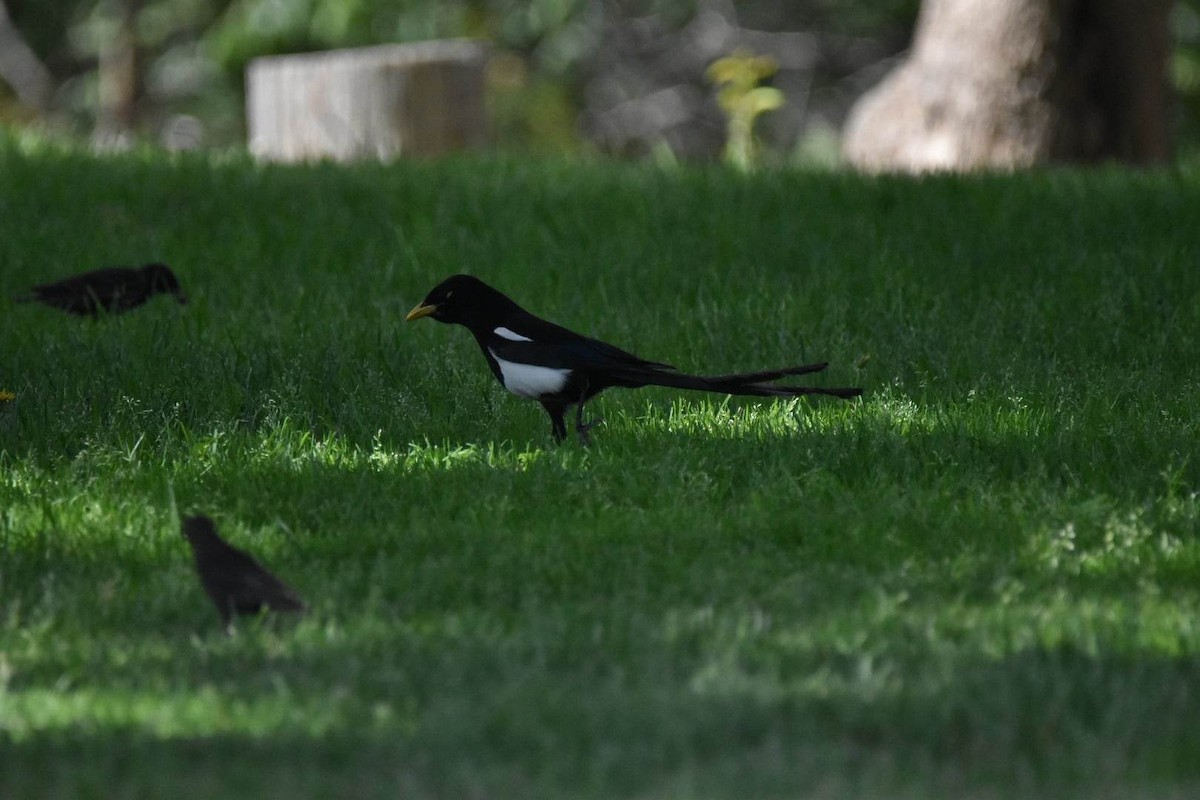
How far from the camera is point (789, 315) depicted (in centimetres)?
766

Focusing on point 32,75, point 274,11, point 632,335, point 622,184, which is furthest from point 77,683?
point 32,75

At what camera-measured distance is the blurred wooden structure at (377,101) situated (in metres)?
13.4

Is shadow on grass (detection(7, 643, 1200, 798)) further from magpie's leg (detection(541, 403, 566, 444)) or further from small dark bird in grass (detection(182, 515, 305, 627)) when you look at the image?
magpie's leg (detection(541, 403, 566, 444))

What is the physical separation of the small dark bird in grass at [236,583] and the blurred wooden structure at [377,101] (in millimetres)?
9080

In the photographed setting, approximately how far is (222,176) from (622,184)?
2.63 m

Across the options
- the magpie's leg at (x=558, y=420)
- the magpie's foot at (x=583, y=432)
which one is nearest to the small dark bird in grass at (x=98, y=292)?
the magpie's leg at (x=558, y=420)

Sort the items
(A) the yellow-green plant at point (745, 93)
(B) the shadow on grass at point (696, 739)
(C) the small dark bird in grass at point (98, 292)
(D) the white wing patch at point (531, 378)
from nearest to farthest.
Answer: (B) the shadow on grass at point (696, 739) → (D) the white wing patch at point (531, 378) → (C) the small dark bird in grass at point (98, 292) → (A) the yellow-green plant at point (745, 93)

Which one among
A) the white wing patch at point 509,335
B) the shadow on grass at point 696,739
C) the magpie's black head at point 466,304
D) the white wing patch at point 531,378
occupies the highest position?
the magpie's black head at point 466,304

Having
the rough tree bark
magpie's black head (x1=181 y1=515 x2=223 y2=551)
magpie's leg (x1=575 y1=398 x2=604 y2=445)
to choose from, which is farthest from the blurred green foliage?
magpie's black head (x1=181 y1=515 x2=223 y2=551)

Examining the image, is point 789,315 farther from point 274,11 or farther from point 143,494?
point 274,11

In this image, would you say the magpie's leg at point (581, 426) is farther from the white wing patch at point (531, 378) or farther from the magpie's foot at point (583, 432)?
the white wing patch at point (531, 378)

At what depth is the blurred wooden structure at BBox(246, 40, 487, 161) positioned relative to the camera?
13.4 metres

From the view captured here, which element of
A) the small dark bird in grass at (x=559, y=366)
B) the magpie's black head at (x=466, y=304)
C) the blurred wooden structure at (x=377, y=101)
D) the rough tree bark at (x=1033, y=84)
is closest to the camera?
the small dark bird in grass at (x=559, y=366)

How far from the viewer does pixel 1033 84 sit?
42.3 ft
